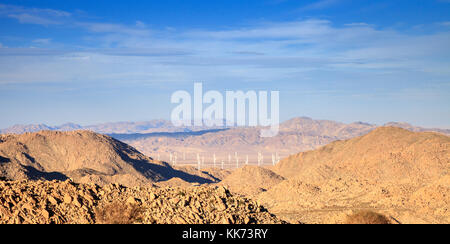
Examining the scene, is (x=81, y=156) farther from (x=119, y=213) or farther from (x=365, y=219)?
(x=365, y=219)

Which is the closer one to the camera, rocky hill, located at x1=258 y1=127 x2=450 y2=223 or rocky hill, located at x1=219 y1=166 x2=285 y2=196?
rocky hill, located at x1=258 y1=127 x2=450 y2=223

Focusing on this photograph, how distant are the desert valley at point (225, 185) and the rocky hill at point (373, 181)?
15 cm

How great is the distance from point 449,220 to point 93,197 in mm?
30448

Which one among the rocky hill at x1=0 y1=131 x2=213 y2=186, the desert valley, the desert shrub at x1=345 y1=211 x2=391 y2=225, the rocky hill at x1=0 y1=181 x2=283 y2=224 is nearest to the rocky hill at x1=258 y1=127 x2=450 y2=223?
the desert valley

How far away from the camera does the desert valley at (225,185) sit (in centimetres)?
2434

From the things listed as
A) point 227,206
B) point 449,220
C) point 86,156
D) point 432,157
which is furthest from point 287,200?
point 86,156

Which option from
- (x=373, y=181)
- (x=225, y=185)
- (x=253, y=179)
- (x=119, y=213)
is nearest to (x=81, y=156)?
(x=225, y=185)

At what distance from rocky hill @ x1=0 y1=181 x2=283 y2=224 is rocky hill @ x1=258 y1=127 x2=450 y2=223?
8.57 m

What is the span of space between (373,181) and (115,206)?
50017 millimetres

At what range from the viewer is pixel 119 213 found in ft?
78.1

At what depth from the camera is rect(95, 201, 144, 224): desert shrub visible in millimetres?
23609

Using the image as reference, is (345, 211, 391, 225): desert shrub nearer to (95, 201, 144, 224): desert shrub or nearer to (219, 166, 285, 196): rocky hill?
(95, 201, 144, 224): desert shrub
